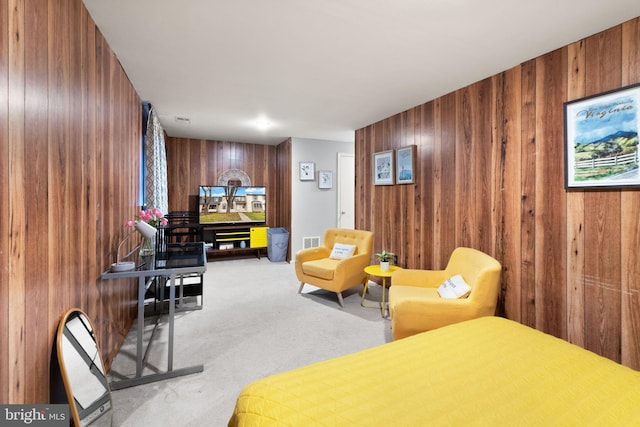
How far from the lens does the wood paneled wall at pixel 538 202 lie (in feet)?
6.35

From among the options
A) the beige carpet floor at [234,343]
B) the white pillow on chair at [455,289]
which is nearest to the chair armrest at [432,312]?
the white pillow on chair at [455,289]

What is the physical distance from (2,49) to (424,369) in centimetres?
205

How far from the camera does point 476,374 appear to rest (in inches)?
50.0

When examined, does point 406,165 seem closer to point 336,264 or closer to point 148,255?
point 336,264

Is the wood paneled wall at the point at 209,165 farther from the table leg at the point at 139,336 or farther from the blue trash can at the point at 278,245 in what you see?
the table leg at the point at 139,336

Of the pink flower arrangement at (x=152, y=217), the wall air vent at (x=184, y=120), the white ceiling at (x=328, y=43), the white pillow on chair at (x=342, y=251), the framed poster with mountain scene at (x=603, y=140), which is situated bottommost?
the white pillow on chair at (x=342, y=251)

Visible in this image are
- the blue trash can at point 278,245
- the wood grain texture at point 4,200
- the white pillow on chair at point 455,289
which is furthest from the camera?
the blue trash can at point 278,245

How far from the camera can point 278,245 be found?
577cm

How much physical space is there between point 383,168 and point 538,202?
83.0 inches

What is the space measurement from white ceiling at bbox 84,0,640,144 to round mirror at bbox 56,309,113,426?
1.85 metres

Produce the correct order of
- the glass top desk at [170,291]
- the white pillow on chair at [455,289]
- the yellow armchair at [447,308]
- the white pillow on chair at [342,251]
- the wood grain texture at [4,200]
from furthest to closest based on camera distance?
the white pillow on chair at [342,251] < the white pillow on chair at [455,289] < the yellow armchair at [447,308] < the glass top desk at [170,291] < the wood grain texture at [4,200]

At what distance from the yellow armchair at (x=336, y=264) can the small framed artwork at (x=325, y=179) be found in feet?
5.99

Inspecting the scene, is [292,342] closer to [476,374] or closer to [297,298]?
[297,298]

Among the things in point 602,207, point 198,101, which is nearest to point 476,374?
point 602,207
